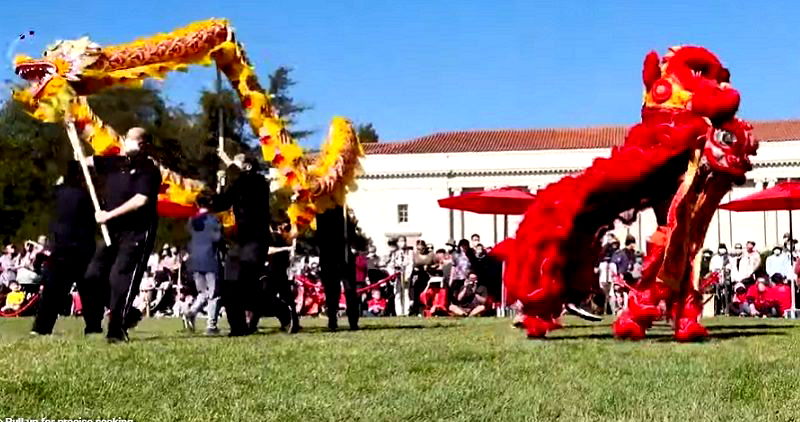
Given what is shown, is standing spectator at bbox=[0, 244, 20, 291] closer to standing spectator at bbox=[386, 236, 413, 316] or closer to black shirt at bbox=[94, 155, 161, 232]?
standing spectator at bbox=[386, 236, 413, 316]

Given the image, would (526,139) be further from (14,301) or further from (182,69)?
(182,69)

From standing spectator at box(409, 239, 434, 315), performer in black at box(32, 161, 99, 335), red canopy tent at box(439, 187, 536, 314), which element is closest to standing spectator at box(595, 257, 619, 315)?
standing spectator at box(409, 239, 434, 315)

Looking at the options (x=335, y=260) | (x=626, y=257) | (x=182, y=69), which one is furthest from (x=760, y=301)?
(x=182, y=69)

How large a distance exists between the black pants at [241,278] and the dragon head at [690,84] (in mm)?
4157

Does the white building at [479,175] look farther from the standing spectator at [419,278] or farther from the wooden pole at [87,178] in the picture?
the wooden pole at [87,178]

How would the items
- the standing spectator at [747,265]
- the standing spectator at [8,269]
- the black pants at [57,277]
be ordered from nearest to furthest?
the black pants at [57,277]
the standing spectator at [747,265]
the standing spectator at [8,269]

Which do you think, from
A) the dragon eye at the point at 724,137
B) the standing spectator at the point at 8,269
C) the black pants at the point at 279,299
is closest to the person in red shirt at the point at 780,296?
the black pants at the point at 279,299

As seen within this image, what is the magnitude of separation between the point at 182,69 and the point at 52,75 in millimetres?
1807

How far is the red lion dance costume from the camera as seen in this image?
33.9ft

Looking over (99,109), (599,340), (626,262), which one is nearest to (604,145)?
(626,262)

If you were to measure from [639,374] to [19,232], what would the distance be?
4238cm

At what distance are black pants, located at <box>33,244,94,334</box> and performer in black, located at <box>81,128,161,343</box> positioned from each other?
1.28 m

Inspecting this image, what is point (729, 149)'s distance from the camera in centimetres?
1026

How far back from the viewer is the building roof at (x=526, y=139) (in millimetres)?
82188
